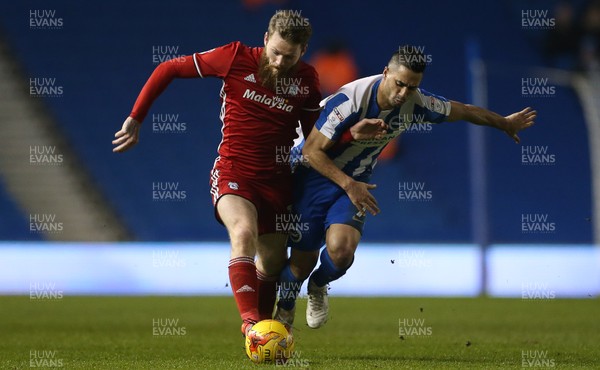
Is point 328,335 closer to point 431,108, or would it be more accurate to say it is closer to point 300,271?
point 300,271

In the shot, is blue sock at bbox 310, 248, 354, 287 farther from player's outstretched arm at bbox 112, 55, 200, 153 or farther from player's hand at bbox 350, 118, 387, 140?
player's outstretched arm at bbox 112, 55, 200, 153

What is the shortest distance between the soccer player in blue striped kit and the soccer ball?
3.15 ft

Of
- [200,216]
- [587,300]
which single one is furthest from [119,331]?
[200,216]

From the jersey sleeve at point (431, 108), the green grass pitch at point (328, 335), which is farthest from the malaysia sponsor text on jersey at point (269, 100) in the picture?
the green grass pitch at point (328, 335)

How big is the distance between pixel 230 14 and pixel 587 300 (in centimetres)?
909

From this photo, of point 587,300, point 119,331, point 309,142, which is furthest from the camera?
point 587,300

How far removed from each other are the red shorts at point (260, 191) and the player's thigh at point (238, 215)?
0.06 meters

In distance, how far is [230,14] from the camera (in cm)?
2017

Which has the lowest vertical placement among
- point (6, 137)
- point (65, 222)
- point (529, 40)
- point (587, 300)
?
point (587, 300)

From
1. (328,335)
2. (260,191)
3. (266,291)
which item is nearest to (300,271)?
(266,291)

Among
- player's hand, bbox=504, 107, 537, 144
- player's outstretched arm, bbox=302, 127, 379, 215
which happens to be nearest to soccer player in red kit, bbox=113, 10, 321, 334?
player's outstretched arm, bbox=302, 127, 379, 215

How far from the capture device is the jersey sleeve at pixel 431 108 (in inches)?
274

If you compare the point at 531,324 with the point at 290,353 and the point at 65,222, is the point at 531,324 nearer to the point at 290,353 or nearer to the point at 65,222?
the point at 290,353

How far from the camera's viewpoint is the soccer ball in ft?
19.8
